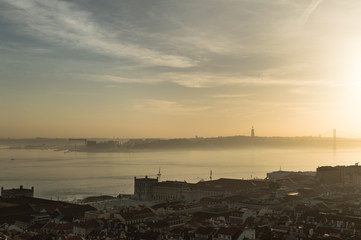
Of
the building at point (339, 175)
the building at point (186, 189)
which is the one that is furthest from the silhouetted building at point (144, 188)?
the building at point (339, 175)

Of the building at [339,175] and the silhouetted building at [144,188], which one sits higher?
the building at [339,175]

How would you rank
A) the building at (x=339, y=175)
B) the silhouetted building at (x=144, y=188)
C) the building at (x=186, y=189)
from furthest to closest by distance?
1. the building at (x=339, y=175)
2. the silhouetted building at (x=144, y=188)
3. the building at (x=186, y=189)

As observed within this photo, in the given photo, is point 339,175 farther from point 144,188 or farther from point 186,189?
point 144,188

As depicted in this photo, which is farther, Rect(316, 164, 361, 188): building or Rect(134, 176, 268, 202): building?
Rect(316, 164, 361, 188): building

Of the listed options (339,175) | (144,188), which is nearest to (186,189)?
(144,188)

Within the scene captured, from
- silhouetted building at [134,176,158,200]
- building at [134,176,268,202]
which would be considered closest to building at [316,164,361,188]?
building at [134,176,268,202]

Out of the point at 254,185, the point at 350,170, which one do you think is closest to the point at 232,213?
the point at 254,185

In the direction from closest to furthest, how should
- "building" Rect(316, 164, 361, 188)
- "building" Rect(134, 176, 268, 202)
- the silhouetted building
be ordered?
"building" Rect(134, 176, 268, 202) → the silhouetted building → "building" Rect(316, 164, 361, 188)

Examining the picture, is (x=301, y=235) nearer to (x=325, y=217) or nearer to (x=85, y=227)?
(x=325, y=217)

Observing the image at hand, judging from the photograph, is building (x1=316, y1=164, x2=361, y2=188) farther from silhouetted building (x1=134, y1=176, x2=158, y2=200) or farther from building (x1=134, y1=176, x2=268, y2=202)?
silhouetted building (x1=134, y1=176, x2=158, y2=200)

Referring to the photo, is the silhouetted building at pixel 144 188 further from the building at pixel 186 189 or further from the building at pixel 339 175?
the building at pixel 339 175

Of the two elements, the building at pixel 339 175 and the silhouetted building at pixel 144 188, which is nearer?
the silhouetted building at pixel 144 188
